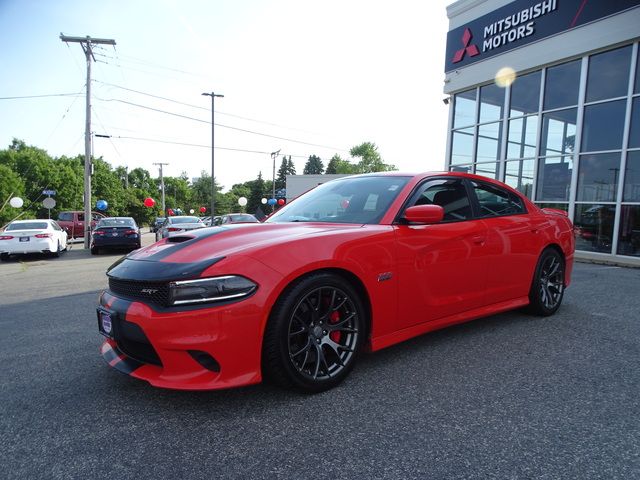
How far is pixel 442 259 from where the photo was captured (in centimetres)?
303

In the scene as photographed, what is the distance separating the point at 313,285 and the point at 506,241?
2.13 meters

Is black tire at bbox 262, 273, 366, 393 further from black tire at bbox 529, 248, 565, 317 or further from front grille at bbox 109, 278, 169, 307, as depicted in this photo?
black tire at bbox 529, 248, 565, 317

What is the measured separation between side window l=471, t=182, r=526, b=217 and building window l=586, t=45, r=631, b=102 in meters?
8.51

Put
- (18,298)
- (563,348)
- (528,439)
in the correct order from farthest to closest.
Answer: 1. (18,298)
2. (563,348)
3. (528,439)

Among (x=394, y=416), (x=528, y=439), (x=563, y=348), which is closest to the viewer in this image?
(x=528, y=439)

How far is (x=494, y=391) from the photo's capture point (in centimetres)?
248

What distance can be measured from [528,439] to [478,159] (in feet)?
42.5

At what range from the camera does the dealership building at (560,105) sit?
9680mm

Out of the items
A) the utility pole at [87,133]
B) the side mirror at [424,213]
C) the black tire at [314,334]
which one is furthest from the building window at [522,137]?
the utility pole at [87,133]

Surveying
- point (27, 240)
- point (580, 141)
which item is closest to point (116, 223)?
point (27, 240)

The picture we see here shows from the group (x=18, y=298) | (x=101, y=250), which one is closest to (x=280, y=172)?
(x=101, y=250)

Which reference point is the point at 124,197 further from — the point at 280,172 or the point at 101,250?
the point at 101,250

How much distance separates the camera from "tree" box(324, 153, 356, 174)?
3649 inches

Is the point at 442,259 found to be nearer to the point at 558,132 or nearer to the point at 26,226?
the point at 558,132
